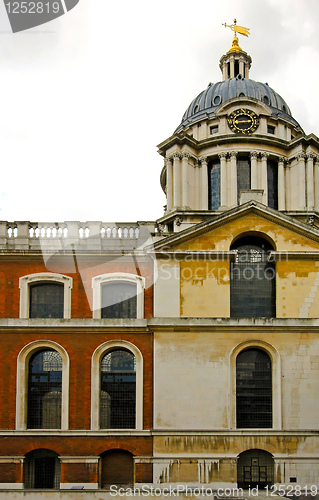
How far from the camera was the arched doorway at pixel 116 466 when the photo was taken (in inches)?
1110

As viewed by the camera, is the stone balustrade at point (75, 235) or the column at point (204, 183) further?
the column at point (204, 183)

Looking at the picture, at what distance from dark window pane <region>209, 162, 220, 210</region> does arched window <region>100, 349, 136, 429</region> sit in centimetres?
1489

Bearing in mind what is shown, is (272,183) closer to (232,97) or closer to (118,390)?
(232,97)

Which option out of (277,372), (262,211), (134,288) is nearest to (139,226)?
(134,288)

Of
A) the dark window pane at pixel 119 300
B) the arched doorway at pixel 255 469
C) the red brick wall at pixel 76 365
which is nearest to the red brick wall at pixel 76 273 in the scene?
the dark window pane at pixel 119 300

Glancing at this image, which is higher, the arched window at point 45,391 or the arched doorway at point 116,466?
the arched window at point 45,391

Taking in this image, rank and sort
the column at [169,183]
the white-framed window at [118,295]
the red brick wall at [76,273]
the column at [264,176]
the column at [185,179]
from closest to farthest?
the red brick wall at [76,273]
the white-framed window at [118,295]
the column at [264,176]
the column at [185,179]
the column at [169,183]

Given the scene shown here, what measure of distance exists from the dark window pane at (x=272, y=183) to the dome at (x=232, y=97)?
462cm

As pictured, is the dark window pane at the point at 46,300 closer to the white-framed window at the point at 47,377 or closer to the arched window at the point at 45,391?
the white-framed window at the point at 47,377

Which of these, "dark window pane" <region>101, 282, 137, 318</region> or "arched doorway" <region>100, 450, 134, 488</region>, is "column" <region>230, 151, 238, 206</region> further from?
"arched doorway" <region>100, 450, 134, 488</region>

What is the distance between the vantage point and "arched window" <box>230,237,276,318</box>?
29.8 metres

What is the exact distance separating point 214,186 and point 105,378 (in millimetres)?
17249

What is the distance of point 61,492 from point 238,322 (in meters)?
11.0

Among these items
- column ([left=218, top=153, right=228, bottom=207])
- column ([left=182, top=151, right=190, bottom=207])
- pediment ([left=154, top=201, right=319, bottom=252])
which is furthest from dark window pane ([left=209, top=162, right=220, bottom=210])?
pediment ([left=154, top=201, right=319, bottom=252])
